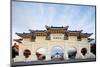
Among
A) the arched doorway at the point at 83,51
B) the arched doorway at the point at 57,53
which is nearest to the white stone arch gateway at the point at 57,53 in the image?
the arched doorway at the point at 57,53

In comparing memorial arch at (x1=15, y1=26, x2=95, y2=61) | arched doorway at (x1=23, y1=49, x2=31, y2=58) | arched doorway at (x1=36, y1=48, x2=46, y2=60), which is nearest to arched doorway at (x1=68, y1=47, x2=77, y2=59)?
memorial arch at (x1=15, y1=26, x2=95, y2=61)

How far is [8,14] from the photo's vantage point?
6.97ft

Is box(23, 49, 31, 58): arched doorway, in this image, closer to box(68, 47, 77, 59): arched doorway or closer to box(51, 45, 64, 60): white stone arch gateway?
box(51, 45, 64, 60): white stone arch gateway

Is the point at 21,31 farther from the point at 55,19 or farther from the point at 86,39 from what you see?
the point at 86,39

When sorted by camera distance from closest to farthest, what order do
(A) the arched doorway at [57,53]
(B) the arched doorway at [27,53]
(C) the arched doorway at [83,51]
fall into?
(B) the arched doorway at [27,53] < (A) the arched doorway at [57,53] < (C) the arched doorway at [83,51]

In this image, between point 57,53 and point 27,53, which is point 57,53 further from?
point 27,53

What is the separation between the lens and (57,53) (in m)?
2.31

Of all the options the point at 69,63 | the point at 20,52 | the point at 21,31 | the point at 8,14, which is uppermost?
the point at 8,14

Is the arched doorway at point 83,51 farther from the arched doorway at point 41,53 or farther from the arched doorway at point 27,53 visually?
the arched doorway at point 27,53

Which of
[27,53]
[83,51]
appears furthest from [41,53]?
[83,51]

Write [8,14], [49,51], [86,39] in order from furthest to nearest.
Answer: [86,39] → [49,51] → [8,14]

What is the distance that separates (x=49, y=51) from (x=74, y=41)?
0.32 m

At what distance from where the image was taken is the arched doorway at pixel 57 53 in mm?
2293

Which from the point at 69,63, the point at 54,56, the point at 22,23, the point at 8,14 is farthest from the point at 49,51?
the point at 8,14
